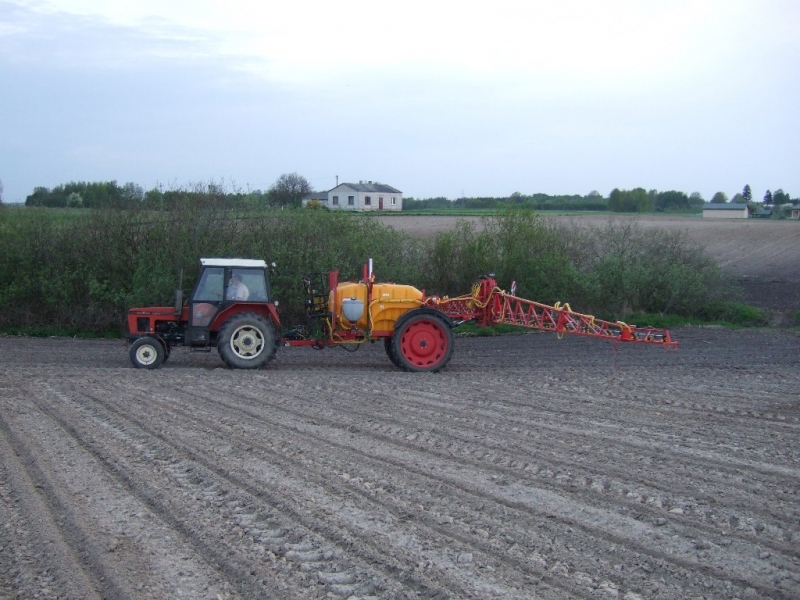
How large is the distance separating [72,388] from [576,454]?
6876mm

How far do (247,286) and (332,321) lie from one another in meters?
1.47

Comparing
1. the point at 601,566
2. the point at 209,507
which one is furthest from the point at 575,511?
the point at 209,507

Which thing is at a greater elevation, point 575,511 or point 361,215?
point 361,215

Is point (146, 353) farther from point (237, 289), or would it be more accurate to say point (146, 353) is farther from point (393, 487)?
point (393, 487)

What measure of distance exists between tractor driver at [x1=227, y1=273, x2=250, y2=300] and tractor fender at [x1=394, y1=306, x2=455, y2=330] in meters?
2.46

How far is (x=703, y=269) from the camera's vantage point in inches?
961

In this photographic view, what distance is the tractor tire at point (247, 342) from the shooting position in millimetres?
13492

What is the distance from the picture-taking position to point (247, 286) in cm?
1378

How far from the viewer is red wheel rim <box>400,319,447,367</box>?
13781 millimetres

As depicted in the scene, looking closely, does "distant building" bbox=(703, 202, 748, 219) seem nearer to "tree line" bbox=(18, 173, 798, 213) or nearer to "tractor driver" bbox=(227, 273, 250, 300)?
"tree line" bbox=(18, 173, 798, 213)

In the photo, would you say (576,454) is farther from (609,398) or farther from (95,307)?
(95,307)

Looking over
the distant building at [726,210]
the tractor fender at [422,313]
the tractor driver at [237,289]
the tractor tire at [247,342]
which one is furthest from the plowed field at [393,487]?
the distant building at [726,210]

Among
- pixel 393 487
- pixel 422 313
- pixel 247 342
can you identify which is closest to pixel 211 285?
pixel 247 342

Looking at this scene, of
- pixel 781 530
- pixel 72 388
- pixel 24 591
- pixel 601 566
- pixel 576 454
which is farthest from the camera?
pixel 72 388
